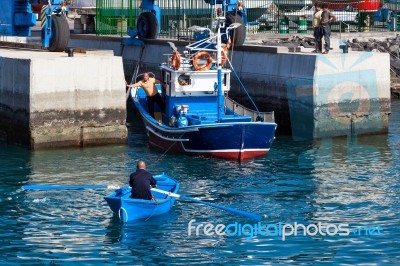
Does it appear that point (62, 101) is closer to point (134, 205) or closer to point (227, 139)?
point (227, 139)

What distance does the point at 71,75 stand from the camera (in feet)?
92.5

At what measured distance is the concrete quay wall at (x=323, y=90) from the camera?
98.7 ft

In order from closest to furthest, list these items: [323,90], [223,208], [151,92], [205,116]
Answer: [223,208]
[205,116]
[323,90]
[151,92]

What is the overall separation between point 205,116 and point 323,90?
12.5 feet

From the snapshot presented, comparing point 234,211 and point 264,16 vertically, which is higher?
point 264,16

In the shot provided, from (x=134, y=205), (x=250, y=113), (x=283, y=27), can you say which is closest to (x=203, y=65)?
(x=250, y=113)

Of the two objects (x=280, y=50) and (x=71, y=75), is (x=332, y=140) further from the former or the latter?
(x=71, y=75)

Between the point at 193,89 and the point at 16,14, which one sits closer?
the point at 193,89

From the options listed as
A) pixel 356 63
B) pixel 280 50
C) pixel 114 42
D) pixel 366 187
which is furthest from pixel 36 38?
pixel 366 187

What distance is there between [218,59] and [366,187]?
6662 millimetres

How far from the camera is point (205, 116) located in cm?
2844

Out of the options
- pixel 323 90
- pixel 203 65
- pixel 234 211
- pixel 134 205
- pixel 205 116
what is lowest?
pixel 234 211

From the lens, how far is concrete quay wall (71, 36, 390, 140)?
30094 millimetres

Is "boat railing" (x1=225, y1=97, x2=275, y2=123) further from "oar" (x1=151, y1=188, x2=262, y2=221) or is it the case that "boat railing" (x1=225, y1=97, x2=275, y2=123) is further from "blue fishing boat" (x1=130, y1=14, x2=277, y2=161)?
"oar" (x1=151, y1=188, x2=262, y2=221)
